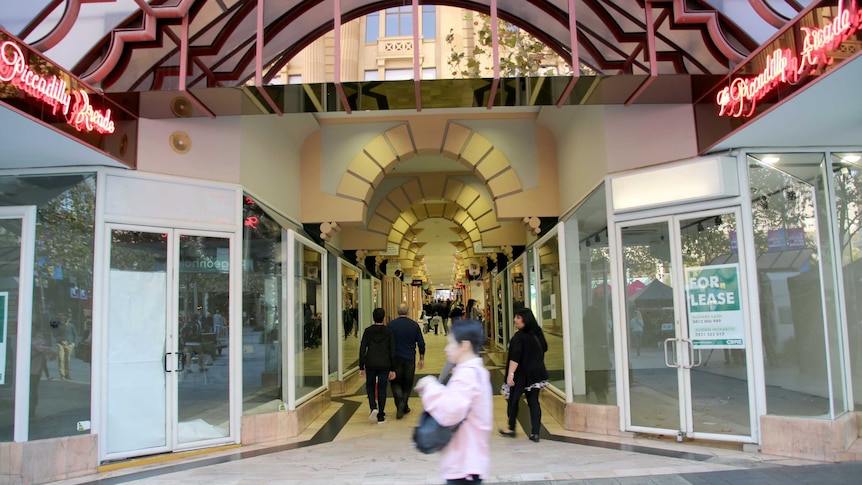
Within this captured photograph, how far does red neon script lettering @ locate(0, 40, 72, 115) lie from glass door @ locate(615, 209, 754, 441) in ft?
18.4

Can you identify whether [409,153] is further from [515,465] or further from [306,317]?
[515,465]

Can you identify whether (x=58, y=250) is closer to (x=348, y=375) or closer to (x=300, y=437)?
(x=300, y=437)

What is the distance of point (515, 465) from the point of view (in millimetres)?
5652

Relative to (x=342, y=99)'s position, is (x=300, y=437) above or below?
below

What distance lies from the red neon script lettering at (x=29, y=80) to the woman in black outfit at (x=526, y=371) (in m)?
4.96

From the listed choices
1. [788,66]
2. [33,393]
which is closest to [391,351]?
[33,393]

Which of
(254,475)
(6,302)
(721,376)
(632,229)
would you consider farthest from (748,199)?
(6,302)

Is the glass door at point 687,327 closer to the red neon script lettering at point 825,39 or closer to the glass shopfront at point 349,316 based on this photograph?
the red neon script lettering at point 825,39

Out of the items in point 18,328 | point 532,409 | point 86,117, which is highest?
point 86,117

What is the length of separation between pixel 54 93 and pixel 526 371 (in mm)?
5295

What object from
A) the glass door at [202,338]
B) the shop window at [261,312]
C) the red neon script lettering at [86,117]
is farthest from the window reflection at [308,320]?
the red neon script lettering at [86,117]

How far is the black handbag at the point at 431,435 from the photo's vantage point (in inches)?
111

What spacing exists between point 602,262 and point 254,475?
14.6ft

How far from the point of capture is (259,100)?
240 inches
